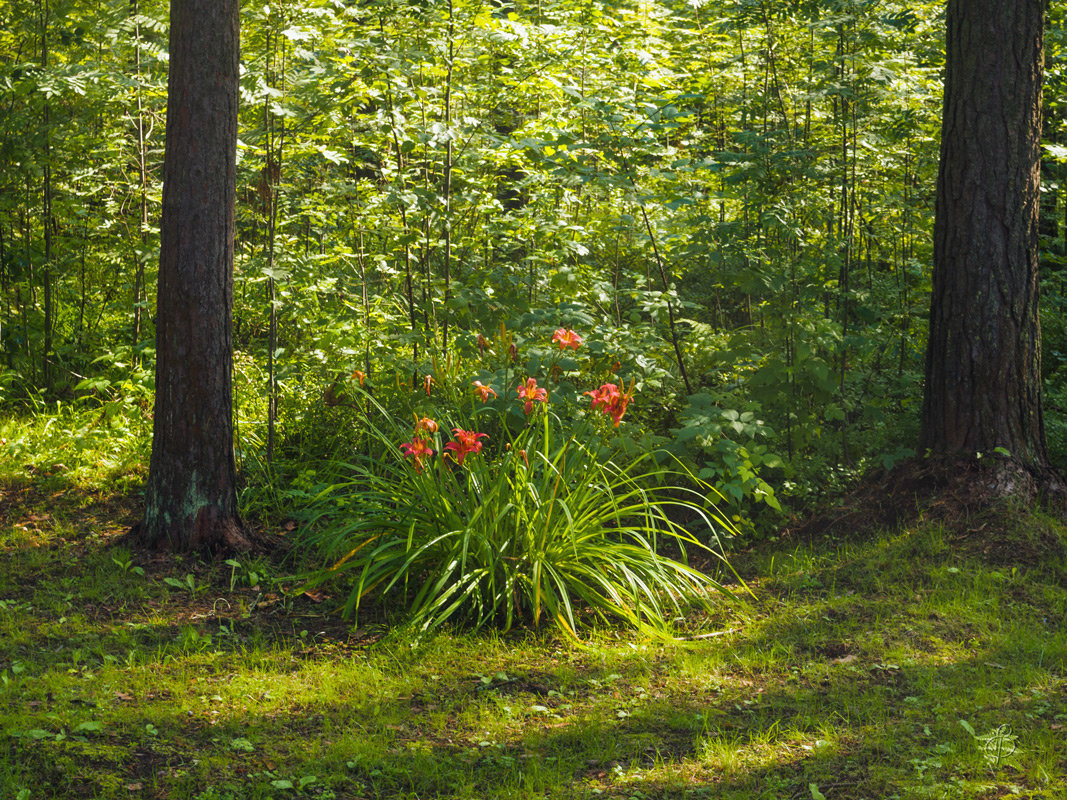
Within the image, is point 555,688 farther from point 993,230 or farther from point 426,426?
point 993,230

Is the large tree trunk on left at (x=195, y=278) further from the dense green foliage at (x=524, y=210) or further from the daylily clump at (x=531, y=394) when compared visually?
the daylily clump at (x=531, y=394)

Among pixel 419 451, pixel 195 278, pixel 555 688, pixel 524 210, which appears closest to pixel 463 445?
pixel 419 451

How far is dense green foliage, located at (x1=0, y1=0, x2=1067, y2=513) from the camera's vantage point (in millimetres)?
5246

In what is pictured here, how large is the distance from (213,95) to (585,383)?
107 inches

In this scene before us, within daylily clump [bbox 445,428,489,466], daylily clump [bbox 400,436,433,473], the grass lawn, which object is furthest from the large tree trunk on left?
daylily clump [bbox 445,428,489,466]

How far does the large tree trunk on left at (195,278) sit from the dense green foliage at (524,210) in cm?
58

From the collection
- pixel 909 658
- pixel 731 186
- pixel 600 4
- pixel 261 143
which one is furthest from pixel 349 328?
pixel 909 658

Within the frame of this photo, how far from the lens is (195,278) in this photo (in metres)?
4.43

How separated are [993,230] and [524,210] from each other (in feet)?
11.4

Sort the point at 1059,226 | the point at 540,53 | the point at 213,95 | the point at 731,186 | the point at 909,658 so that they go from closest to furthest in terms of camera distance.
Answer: the point at 909,658 < the point at 213,95 < the point at 731,186 < the point at 540,53 < the point at 1059,226

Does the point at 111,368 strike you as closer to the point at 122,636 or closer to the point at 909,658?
the point at 122,636

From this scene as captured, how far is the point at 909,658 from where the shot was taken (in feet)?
11.8

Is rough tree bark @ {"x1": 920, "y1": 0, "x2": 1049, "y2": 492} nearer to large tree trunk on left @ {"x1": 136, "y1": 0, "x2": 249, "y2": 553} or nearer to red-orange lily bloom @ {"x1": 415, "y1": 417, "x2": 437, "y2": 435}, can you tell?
red-orange lily bloom @ {"x1": 415, "y1": 417, "x2": 437, "y2": 435}

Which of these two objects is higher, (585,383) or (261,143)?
(261,143)
